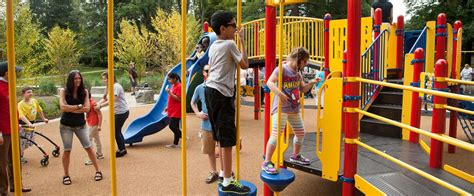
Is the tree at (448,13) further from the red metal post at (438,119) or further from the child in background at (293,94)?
the child in background at (293,94)

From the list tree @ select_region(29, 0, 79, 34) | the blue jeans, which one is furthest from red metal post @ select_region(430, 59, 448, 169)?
tree @ select_region(29, 0, 79, 34)

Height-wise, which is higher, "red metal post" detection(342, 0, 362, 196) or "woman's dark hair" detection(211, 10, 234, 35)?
"woman's dark hair" detection(211, 10, 234, 35)

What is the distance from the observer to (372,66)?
6.88 metres

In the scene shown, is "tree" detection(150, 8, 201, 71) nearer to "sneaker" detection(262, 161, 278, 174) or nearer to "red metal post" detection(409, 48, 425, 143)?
"red metal post" detection(409, 48, 425, 143)

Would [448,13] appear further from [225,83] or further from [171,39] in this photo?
[225,83]

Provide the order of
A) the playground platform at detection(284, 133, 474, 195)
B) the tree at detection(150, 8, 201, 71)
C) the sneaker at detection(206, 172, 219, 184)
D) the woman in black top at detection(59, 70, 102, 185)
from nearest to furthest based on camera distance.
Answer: the playground platform at detection(284, 133, 474, 195)
the woman in black top at detection(59, 70, 102, 185)
the sneaker at detection(206, 172, 219, 184)
the tree at detection(150, 8, 201, 71)

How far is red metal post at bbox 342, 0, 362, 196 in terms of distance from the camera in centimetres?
303

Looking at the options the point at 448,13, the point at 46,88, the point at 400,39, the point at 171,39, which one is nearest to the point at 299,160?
the point at 400,39

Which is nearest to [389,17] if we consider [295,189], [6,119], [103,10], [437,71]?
[437,71]

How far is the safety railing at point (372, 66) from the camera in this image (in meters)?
6.75

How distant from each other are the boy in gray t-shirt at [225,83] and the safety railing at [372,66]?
440 centimetres

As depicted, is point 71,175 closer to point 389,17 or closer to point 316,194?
point 316,194

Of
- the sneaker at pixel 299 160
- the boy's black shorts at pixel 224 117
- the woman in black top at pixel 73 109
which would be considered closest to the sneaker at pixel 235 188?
the boy's black shorts at pixel 224 117

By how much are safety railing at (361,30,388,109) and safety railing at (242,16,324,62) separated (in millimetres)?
3496
